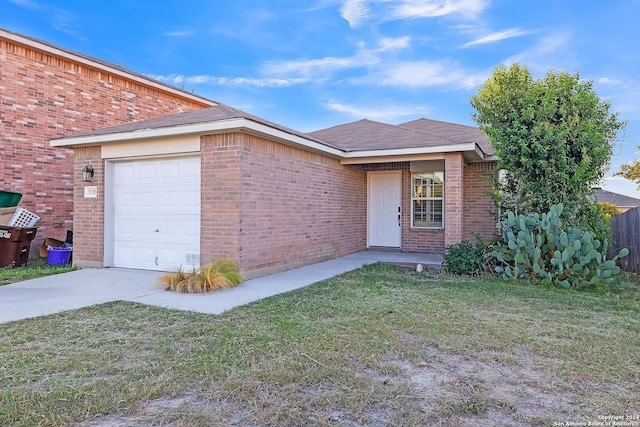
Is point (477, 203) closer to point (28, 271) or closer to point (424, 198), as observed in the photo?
point (424, 198)

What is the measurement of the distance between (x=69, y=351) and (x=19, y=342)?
0.67m

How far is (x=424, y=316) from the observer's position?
509cm

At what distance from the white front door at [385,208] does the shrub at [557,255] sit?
4.43m

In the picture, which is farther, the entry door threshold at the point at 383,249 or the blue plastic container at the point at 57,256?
the entry door threshold at the point at 383,249

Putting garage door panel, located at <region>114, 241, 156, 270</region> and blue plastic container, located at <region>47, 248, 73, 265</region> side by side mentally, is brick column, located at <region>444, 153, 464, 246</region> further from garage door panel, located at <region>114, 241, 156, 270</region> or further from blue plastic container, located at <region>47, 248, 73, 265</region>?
blue plastic container, located at <region>47, 248, 73, 265</region>

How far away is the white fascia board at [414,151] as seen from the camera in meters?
9.05

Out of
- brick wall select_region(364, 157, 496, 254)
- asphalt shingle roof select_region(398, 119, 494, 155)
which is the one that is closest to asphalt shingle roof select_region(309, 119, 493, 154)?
asphalt shingle roof select_region(398, 119, 494, 155)

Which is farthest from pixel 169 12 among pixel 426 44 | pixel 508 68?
pixel 508 68

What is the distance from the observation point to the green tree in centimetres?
802

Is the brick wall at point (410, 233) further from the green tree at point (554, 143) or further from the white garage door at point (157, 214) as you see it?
the white garage door at point (157, 214)

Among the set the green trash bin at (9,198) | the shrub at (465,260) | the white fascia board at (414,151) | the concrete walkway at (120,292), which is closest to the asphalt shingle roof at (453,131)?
the white fascia board at (414,151)


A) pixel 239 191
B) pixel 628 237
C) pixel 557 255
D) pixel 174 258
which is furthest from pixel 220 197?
pixel 628 237

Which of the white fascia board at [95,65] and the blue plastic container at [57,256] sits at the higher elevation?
the white fascia board at [95,65]

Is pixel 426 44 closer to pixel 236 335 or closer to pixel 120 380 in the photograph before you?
pixel 236 335
